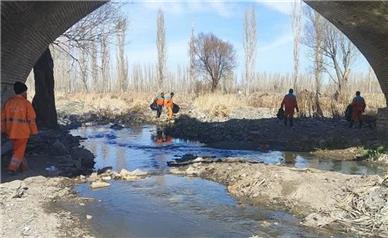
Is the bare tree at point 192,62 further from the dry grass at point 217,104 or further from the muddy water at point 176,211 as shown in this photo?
the muddy water at point 176,211

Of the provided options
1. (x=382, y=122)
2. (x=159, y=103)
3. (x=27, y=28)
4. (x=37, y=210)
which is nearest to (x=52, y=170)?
(x=27, y=28)

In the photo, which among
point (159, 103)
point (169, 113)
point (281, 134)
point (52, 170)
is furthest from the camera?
point (159, 103)

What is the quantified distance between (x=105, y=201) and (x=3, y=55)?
4.07 metres

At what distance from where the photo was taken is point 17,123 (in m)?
Answer: 9.64

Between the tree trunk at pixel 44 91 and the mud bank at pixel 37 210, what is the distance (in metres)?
8.34

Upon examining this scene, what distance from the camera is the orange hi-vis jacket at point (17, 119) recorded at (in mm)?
9609

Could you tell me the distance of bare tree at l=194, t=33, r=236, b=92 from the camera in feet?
151

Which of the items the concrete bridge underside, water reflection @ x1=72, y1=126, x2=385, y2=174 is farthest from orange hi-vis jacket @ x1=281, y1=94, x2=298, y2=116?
the concrete bridge underside

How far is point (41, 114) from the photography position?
17812 mm

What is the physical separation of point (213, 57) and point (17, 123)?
125 ft

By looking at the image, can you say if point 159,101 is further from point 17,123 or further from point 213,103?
point 17,123

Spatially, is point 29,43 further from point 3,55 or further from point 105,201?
point 105,201

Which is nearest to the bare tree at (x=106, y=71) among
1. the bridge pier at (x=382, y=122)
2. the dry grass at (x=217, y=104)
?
the dry grass at (x=217, y=104)

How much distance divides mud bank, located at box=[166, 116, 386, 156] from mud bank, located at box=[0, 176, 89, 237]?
30.5ft
